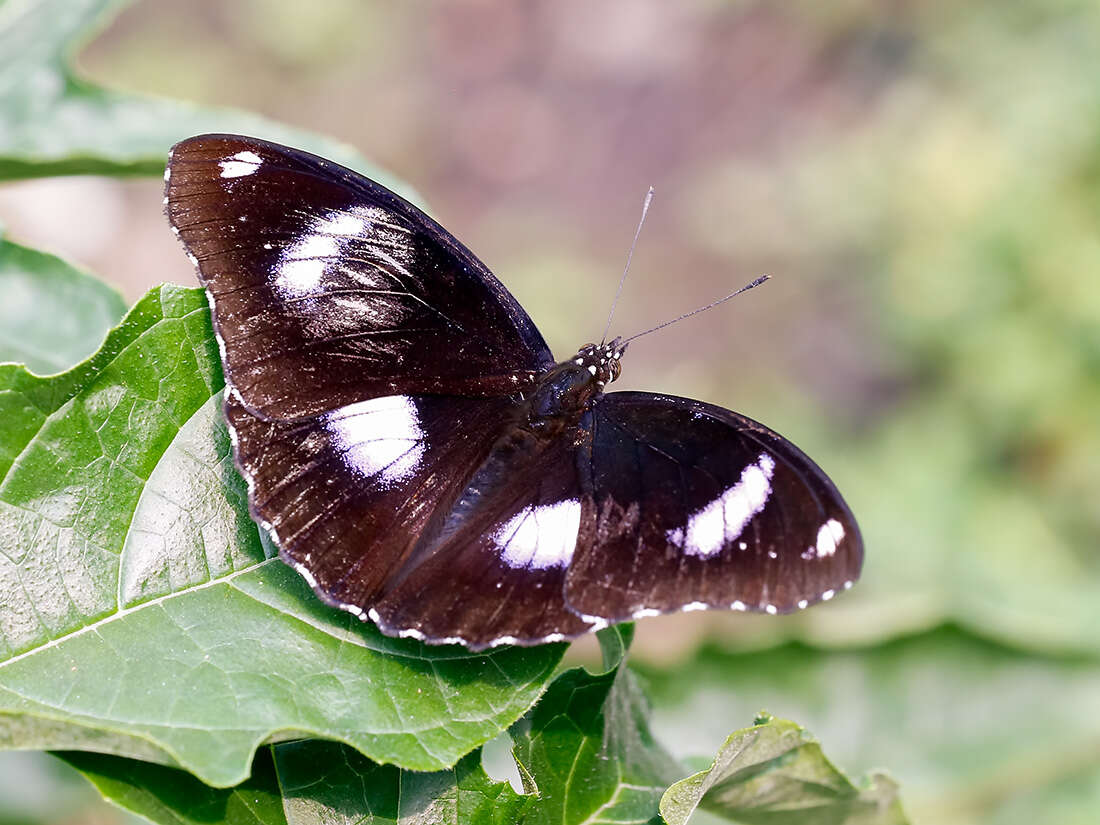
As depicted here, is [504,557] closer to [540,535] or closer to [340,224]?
[540,535]

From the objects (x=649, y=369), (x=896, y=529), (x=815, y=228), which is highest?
(x=815, y=228)

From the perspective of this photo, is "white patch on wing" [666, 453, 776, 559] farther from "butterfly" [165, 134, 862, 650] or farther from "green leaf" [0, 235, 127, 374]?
"green leaf" [0, 235, 127, 374]

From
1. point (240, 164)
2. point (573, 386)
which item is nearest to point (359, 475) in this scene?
point (573, 386)

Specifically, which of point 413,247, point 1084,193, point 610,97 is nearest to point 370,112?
point 610,97

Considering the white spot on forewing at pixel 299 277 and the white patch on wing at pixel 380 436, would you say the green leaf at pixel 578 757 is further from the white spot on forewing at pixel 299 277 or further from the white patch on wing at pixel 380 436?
the white spot on forewing at pixel 299 277

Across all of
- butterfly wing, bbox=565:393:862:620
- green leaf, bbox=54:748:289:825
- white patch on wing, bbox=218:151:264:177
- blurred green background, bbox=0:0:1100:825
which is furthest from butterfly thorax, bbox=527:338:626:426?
blurred green background, bbox=0:0:1100:825

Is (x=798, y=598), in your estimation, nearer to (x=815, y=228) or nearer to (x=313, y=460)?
(x=313, y=460)

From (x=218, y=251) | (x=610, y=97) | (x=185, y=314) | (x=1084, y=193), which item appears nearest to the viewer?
(x=185, y=314)
